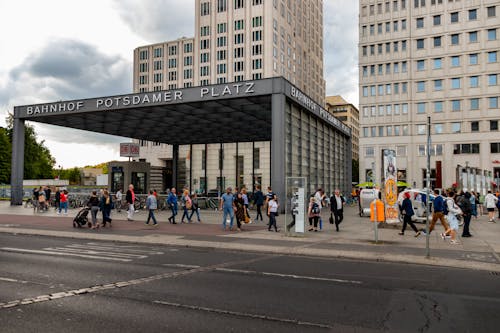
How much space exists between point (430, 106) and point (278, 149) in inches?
2099

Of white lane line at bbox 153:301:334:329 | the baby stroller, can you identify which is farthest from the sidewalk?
white lane line at bbox 153:301:334:329

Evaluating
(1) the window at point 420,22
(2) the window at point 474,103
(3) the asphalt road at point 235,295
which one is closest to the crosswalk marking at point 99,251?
(3) the asphalt road at point 235,295

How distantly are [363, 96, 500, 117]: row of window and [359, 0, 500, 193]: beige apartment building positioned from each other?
140 mm

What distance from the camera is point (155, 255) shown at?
11672 mm

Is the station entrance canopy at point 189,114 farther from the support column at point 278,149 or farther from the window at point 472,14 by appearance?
the window at point 472,14

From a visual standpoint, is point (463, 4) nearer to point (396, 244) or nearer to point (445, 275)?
point (396, 244)

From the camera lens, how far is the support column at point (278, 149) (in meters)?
24.7

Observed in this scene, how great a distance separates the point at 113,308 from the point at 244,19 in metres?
85.3

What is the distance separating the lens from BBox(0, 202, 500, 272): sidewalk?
11615 mm

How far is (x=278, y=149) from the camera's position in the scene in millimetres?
24922

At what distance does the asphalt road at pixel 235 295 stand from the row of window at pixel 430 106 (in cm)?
6499

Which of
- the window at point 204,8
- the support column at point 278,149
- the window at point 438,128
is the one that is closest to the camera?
the support column at point 278,149

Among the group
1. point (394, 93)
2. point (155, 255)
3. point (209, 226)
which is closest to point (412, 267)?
point (155, 255)

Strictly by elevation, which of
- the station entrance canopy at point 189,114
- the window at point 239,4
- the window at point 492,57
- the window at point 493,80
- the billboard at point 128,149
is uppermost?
the window at point 239,4
